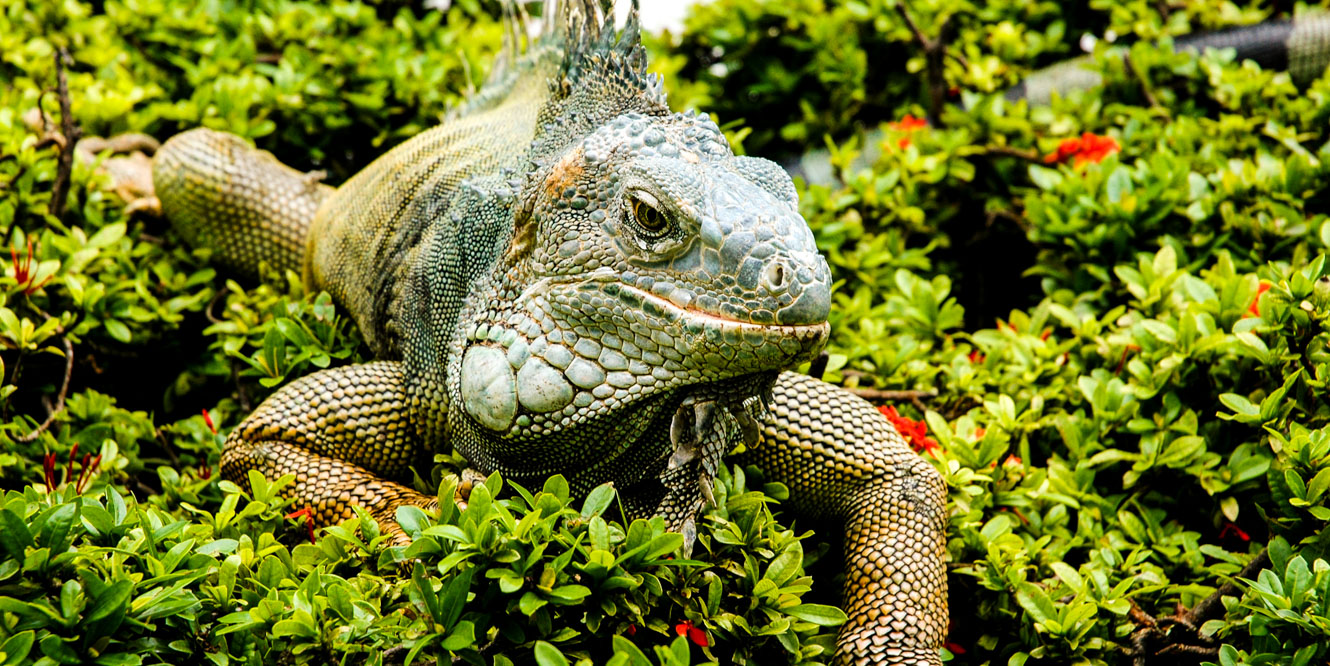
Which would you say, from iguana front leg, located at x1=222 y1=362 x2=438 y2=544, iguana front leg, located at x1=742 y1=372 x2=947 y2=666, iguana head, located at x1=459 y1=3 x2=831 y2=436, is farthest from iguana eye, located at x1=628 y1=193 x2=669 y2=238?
iguana front leg, located at x1=222 y1=362 x2=438 y2=544

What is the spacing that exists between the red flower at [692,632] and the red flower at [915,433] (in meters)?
1.17

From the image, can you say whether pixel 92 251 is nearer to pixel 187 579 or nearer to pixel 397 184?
pixel 397 184

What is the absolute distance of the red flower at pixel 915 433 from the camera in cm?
360

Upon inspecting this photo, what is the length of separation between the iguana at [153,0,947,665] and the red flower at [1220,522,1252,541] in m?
0.88

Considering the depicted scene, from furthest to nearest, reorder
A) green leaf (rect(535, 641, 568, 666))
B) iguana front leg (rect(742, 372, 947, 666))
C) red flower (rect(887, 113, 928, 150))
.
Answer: red flower (rect(887, 113, 928, 150))
iguana front leg (rect(742, 372, 947, 666))
green leaf (rect(535, 641, 568, 666))

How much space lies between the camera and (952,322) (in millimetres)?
4180

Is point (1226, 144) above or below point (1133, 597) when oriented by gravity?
above

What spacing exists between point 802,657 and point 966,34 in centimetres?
394

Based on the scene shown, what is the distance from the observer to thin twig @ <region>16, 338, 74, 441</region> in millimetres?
3562

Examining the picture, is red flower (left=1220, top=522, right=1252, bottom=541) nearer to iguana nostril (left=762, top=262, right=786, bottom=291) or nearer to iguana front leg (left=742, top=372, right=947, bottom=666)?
iguana front leg (left=742, top=372, right=947, bottom=666)

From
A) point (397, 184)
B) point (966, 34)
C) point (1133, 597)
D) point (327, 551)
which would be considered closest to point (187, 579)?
point (327, 551)

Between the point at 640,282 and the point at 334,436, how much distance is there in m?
1.27

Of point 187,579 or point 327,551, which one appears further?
point 327,551

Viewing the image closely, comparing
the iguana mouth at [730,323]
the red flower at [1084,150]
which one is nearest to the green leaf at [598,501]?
the iguana mouth at [730,323]
